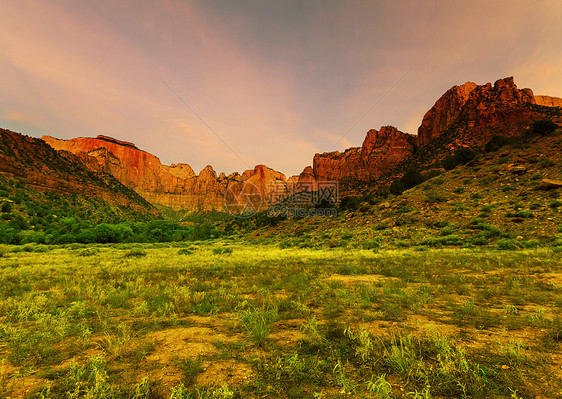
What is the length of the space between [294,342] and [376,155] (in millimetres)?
113952

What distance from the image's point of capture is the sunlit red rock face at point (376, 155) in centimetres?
10118

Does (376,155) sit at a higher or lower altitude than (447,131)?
higher

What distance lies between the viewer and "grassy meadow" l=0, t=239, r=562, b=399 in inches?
115

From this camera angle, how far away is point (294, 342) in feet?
14.3

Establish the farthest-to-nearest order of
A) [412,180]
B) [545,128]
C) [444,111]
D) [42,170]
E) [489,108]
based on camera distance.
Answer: [444,111], [42,170], [489,108], [412,180], [545,128]

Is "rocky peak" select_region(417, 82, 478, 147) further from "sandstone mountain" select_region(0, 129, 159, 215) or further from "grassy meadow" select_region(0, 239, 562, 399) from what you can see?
"sandstone mountain" select_region(0, 129, 159, 215)

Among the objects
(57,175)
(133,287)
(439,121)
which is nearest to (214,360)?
(133,287)

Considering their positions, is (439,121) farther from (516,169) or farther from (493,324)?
(493,324)

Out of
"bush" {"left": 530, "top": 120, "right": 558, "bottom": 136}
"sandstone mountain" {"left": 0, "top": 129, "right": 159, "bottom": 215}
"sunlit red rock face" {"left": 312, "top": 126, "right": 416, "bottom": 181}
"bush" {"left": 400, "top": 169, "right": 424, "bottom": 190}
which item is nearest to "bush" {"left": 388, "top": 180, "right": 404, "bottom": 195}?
"bush" {"left": 400, "top": 169, "right": 424, "bottom": 190}

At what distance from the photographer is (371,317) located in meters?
5.27

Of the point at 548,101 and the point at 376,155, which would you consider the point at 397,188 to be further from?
the point at 548,101

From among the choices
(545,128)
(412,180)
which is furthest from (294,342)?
(545,128)

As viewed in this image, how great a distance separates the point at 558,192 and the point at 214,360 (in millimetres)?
31113

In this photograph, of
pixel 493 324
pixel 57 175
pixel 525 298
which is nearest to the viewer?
pixel 493 324
